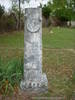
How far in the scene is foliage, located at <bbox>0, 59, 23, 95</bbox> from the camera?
5.15 metres

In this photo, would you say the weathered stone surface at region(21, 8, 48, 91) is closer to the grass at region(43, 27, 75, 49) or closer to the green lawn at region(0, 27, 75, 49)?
the grass at region(43, 27, 75, 49)

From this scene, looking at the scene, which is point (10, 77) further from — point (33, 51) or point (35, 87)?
point (33, 51)

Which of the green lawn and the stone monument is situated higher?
the stone monument

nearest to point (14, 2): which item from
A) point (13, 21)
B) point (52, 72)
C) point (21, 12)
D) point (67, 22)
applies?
point (21, 12)

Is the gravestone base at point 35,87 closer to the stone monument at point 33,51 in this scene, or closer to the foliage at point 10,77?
the stone monument at point 33,51

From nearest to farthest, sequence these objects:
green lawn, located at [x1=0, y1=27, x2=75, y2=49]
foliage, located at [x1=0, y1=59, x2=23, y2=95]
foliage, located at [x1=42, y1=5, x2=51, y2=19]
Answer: foliage, located at [x1=0, y1=59, x2=23, y2=95] < green lawn, located at [x1=0, y1=27, x2=75, y2=49] < foliage, located at [x1=42, y1=5, x2=51, y2=19]

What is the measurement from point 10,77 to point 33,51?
731 mm

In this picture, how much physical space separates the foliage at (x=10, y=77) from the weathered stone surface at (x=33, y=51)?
182mm

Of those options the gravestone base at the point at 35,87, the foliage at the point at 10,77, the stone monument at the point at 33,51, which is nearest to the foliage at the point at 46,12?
the foliage at the point at 10,77

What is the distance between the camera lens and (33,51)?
5.28 meters

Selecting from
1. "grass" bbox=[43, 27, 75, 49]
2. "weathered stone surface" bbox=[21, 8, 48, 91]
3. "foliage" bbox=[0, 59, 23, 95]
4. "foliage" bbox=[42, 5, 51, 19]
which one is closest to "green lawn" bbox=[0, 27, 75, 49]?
"grass" bbox=[43, 27, 75, 49]

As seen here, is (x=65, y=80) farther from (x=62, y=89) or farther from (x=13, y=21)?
(x=13, y=21)

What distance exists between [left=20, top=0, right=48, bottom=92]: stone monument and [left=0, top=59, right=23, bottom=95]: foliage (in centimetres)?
18

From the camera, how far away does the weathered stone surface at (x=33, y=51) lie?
523 cm
